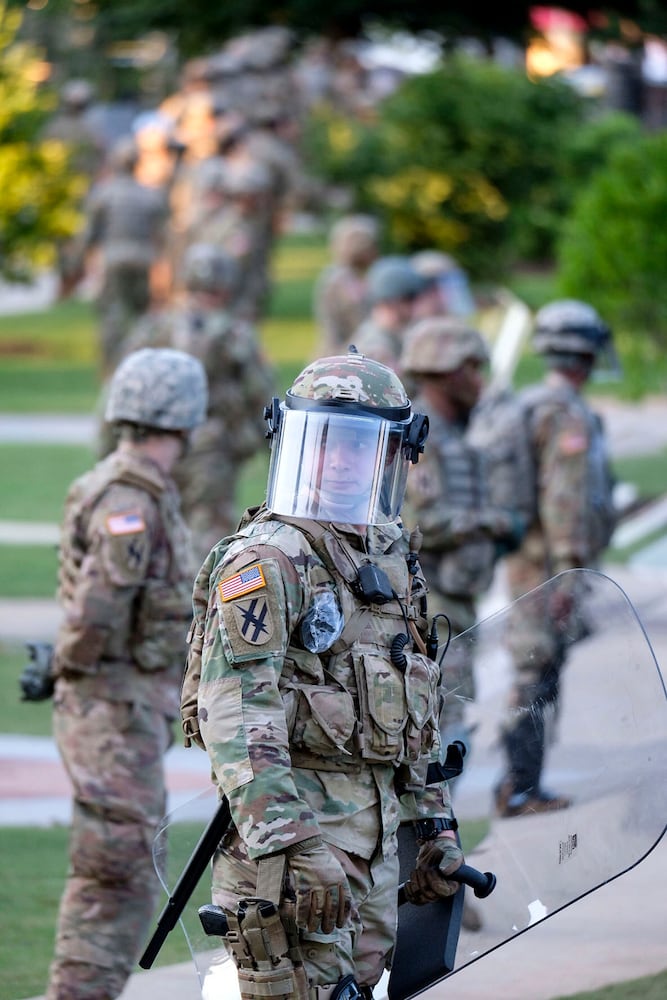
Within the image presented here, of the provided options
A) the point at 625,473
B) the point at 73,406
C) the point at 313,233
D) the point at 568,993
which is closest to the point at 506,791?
the point at 568,993

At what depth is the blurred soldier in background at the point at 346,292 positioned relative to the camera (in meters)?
15.9

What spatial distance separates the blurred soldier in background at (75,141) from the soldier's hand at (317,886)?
2587 cm

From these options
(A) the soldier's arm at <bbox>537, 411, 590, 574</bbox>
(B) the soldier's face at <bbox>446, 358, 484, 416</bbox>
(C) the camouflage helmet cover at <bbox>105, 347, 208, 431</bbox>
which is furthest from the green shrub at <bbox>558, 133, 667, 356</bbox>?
(C) the camouflage helmet cover at <bbox>105, 347, 208, 431</bbox>

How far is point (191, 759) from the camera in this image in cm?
806

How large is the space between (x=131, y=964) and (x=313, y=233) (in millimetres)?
40017

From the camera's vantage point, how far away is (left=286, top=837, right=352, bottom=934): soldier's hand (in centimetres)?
348

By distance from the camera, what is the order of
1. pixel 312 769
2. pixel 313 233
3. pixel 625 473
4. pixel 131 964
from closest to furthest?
pixel 312 769 → pixel 131 964 → pixel 625 473 → pixel 313 233

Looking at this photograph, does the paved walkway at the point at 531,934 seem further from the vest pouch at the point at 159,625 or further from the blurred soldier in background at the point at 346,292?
the blurred soldier in background at the point at 346,292

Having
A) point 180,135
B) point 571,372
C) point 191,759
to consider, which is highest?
point 180,135

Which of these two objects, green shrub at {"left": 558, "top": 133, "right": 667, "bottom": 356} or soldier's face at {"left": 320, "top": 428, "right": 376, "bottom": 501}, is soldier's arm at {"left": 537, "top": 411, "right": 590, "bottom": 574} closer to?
soldier's face at {"left": 320, "top": 428, "right": 376, "bottom": 501}

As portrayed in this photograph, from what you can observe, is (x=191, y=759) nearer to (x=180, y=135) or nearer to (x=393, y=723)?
(x=393, y=723)

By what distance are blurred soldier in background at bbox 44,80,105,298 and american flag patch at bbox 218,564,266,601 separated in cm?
2558

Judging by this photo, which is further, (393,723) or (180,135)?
(180,135)

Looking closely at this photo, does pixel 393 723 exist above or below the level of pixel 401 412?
below
